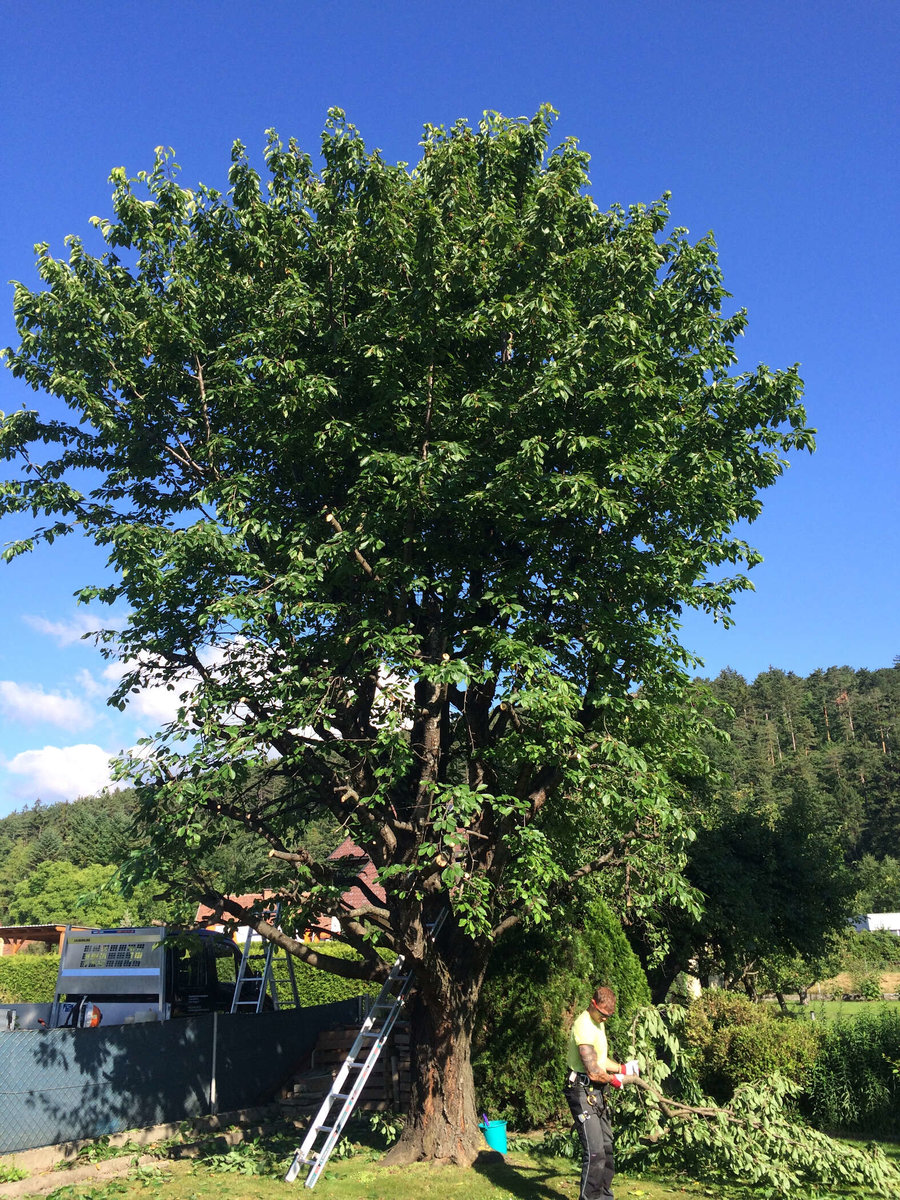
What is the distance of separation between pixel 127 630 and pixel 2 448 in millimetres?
3022

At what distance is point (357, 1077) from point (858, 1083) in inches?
303

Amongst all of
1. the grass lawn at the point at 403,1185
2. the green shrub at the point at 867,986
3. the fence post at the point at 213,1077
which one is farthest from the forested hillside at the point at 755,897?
the fence post at the point at 213,1077

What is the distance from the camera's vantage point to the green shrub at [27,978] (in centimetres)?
3117

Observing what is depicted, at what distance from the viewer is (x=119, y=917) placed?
2549 inches

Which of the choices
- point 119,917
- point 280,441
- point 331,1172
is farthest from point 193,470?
point 119,917

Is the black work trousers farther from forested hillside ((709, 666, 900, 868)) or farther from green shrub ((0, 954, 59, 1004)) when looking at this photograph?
forested hillside ((709, 666, 900, 868))

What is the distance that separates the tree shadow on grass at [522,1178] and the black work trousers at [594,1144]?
1456 mm

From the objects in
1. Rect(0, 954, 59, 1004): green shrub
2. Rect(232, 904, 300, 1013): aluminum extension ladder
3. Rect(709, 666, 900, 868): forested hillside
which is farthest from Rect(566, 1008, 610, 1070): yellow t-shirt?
Rect(709, 666, 900, 868): forested hillside

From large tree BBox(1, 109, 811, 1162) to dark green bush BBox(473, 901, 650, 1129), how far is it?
2.12 meters

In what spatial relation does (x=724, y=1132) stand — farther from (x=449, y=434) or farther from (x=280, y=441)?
(x=280, y=441)

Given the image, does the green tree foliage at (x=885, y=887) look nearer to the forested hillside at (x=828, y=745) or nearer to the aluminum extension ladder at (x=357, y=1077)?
the forested hillside at (x=828, y=745)

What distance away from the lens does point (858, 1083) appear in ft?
42.3

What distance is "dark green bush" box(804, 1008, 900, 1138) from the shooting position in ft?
41.4

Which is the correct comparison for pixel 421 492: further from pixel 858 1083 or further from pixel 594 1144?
pixel 858 1083
